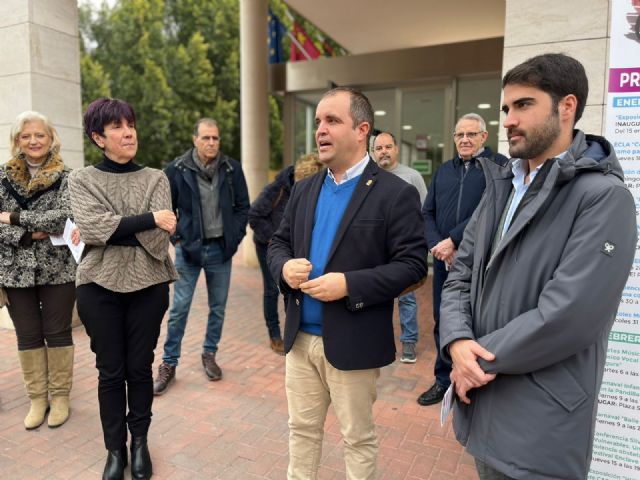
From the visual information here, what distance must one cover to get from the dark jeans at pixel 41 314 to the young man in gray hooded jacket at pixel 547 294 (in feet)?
9.95

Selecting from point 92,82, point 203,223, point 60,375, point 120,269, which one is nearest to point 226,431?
point 60,375

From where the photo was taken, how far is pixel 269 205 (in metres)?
4.75

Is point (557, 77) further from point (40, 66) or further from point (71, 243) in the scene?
point (40, 66)

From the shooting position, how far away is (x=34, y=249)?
3.50 meters

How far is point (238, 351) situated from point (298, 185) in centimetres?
316

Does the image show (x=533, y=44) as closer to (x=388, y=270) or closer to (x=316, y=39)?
(x=388, y=270)


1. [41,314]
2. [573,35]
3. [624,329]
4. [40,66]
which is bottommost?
[41,314]

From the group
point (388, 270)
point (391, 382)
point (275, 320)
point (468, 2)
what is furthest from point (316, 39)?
point (388, 270)

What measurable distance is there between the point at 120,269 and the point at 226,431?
1460mm

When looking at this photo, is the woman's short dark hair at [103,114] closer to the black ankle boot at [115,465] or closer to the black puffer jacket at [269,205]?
the black ankle boot at [115,465]

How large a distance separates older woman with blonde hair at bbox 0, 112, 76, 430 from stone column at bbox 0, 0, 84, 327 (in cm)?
245

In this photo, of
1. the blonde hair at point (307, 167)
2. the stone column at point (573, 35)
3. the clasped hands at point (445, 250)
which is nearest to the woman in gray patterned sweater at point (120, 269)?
the blonde hair at point (307, 167)

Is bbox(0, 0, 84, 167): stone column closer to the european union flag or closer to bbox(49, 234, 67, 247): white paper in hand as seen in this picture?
bbox(49, 234, 67, 247): white paper in hand

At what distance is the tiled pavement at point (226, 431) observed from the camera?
3006mm
